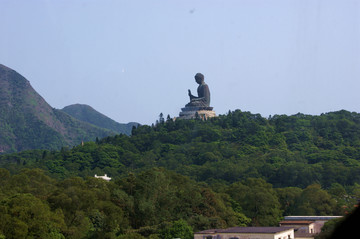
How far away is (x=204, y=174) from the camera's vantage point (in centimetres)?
8206

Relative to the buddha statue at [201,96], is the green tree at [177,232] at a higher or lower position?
lower

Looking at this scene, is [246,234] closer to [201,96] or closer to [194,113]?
[201,96]

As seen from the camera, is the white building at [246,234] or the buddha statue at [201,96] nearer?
the white building at [246,234]

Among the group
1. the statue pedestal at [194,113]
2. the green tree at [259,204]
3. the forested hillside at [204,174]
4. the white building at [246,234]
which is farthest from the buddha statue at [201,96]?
the white building at [246,234]

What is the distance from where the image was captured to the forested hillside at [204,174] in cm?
4372

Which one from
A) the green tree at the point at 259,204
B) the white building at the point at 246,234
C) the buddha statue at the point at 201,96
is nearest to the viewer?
the white building at the point at 246,234

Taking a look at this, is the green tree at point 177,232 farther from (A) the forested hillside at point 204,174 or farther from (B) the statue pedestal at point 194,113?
(B) the statue pedestal at point 194,113

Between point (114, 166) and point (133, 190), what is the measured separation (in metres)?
44.2

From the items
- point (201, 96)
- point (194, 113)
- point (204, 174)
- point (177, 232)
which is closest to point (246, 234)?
point (177, 232)

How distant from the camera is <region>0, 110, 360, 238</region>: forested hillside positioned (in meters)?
43.7

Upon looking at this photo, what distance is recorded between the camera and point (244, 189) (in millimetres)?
59156

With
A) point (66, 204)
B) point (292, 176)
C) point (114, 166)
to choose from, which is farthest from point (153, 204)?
point (114, 166)

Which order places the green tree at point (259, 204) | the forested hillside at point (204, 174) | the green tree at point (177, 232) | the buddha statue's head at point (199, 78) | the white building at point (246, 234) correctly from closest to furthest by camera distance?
the white building at point (246, 234) < the green tree at point (177, 232) < the forested hillside at point (204, 174) < the green tree at point (259, 204) < the buddha statue's head at point (199, 78)

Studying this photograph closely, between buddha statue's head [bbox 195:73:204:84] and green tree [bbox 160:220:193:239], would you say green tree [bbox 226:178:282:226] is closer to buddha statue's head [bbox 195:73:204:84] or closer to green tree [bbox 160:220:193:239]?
green tree [bbox 160:220:193:239]
